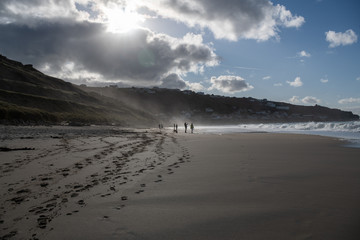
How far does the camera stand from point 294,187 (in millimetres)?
4527

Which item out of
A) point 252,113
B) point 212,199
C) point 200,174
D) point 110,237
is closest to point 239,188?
point 212,199

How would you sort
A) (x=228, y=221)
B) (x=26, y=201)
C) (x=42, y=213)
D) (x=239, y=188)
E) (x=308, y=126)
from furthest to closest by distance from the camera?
(x=308, y=126) → (x=239, y=188) → (x=26, y=201) → (x=42, y=213) → (x=228, y=221)

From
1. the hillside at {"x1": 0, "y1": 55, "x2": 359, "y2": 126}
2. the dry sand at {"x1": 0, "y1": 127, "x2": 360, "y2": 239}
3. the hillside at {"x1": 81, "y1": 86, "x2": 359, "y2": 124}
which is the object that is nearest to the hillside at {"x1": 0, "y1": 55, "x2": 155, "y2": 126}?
the hillside at {"x1": 0, "y1": 55, "x2": 359, "y2": 126}

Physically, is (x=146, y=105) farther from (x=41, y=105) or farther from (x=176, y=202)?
(x=176, y=202)

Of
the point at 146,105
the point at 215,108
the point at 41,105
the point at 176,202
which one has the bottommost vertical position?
the point at 176,202

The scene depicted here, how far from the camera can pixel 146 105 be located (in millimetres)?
135000

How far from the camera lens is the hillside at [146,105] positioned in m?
49.2

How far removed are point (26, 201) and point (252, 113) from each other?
153 meters

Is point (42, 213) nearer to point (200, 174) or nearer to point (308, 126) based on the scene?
point (200, 174)

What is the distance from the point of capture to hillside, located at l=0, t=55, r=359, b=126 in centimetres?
4925

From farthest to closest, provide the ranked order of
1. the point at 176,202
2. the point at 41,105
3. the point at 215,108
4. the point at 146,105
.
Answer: the point at 215,108
the point at 146,105
the point at 41,105
the point at 176,202

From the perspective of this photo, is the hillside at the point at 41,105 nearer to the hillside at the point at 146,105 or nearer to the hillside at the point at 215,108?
the hillside at the point at 146,105

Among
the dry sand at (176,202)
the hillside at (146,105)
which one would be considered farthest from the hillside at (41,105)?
the dry sand at (176,202)

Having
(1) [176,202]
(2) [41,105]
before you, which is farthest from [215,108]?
Answer: (1) [176,202]
